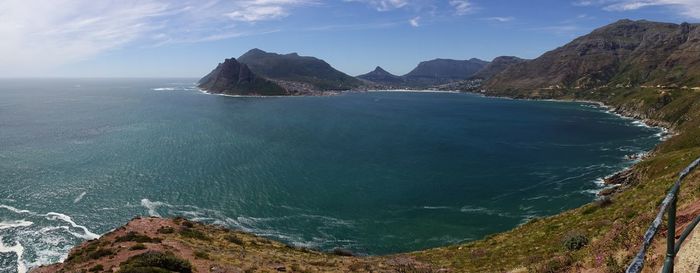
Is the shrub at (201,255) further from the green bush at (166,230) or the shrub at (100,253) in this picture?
the green bush at (166,230)

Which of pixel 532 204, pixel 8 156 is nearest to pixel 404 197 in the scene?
pixel 532 204

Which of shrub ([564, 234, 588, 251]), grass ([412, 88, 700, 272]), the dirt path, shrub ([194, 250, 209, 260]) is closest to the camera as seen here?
the dirt path

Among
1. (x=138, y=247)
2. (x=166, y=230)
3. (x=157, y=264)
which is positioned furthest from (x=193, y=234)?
(x=157, y=264)

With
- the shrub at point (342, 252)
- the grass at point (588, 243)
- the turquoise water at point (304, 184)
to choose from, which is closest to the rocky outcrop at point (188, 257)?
the shrub at point (342, 252)

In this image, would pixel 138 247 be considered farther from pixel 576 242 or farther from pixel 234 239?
pixel 576 242

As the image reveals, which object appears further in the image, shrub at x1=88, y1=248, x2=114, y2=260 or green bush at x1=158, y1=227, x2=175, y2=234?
green bush at x1=158, y1=227, x2=175, y2=234

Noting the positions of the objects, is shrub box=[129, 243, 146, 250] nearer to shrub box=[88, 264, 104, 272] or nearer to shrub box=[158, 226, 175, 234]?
shrub box=[88, 264, 104, 272]

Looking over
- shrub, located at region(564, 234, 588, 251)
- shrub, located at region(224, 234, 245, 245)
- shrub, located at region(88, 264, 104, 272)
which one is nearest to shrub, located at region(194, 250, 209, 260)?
shrub, located at region(88, 264, 104, 272)

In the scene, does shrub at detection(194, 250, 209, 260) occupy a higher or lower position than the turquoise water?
higher
